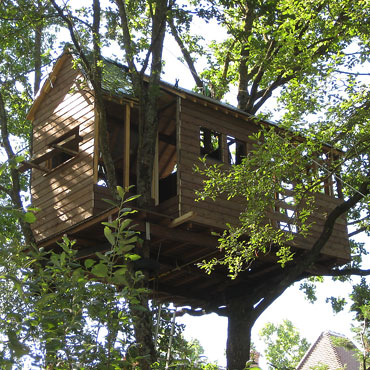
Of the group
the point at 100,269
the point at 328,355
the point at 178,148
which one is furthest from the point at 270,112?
the point at 328,355

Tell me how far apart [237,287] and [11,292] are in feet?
34.5

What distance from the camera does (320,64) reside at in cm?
1075

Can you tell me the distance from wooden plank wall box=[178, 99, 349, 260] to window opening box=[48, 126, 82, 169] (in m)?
2.07

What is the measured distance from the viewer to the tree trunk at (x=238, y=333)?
1401 centimetres

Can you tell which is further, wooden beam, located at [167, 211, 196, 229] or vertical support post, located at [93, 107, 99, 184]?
vertical support post, located at [93, 107, 99, 184]

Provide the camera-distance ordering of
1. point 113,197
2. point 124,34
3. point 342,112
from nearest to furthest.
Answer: point 342,112, point 113,197, point 124,34

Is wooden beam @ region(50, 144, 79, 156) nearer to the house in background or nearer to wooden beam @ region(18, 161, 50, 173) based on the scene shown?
wooden beam @ region(18, 161, 50, 173)

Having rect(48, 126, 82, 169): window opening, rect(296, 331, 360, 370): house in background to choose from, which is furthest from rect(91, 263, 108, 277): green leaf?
rect(296, 331, 360, 370): house in background

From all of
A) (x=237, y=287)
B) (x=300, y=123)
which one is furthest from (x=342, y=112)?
(x=237, y=287)

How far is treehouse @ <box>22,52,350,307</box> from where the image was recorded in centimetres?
1205

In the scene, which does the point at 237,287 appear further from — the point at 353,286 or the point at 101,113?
the point at 101,113

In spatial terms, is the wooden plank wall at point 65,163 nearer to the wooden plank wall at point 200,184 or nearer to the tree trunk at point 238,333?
the wooden plank wall at point 200,184

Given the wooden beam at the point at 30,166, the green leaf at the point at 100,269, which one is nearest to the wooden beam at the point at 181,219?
the wooden beam at the point at 30,166

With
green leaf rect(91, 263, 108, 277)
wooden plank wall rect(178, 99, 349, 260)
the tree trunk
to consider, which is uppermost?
wooden plank wall rect(178, 99, 349, 260)
